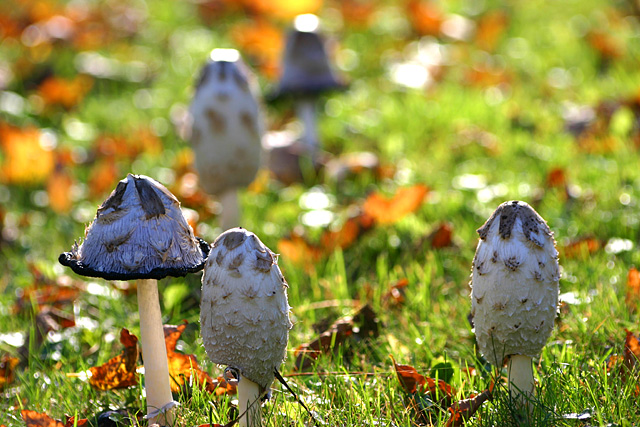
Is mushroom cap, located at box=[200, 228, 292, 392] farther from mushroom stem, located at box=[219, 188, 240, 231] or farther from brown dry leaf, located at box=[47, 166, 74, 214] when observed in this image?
brown dry leaf, located at box=[47, 166, 74, 214]

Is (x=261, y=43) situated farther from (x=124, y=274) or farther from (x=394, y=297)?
(x=124, y=274)

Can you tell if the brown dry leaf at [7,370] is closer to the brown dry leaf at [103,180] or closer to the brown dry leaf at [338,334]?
the brown dry leaf at [338,334]

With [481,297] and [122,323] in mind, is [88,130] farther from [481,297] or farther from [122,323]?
[481,297]

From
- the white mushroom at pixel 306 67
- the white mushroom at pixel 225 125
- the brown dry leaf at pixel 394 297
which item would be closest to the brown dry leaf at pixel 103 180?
the white mushroom at pixel 225 125

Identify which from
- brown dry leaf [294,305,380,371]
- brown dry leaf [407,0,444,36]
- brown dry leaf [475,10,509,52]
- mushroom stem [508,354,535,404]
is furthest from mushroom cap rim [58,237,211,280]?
brown dry leaf [407,0,444,36]

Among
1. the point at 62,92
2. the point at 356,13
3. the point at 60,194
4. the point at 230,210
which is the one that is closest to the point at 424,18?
the point at 356,13
